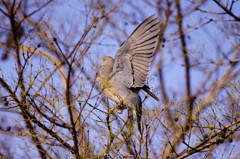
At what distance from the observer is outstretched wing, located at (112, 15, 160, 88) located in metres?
4.29

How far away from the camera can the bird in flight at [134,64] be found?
428cm

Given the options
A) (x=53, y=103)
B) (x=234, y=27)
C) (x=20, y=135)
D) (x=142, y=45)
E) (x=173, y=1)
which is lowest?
(x=20, y=135)

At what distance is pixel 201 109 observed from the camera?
10.1 ft

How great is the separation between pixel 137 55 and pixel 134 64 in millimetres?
121

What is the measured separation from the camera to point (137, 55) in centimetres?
441

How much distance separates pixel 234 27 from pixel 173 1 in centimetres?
382

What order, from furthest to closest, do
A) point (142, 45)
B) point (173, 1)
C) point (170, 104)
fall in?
point (173, 1), point (142, 45), point (170, 104)

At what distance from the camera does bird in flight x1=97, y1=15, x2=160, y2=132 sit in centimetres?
428

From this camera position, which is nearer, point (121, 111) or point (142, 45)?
point (121, 111)

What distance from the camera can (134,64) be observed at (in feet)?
14.5

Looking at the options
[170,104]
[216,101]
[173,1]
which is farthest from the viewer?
[173,1]

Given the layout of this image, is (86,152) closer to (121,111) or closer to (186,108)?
(121,111)

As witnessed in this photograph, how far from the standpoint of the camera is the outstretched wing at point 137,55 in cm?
429

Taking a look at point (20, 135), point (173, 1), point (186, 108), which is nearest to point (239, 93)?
point (186, 108)
